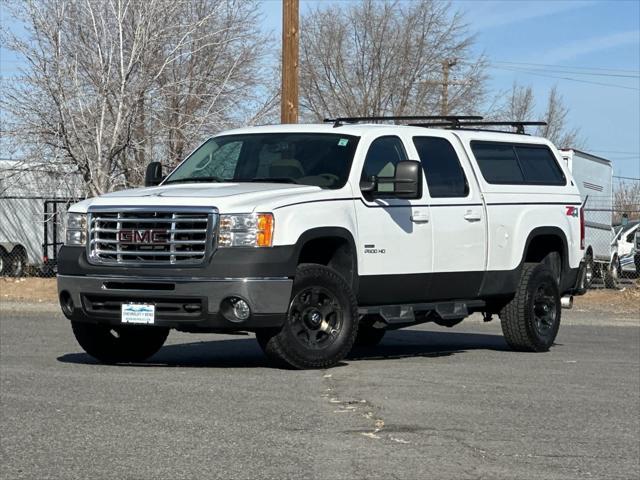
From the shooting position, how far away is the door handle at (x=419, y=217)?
38.8 ft

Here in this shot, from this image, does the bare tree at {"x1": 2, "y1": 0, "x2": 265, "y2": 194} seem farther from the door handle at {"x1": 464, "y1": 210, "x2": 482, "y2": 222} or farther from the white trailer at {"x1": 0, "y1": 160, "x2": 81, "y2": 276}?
the door handle at {"x1": 464, "y1": 210, "x2": 482, "y2": 222}

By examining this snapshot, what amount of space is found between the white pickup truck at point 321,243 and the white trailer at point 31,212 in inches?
528

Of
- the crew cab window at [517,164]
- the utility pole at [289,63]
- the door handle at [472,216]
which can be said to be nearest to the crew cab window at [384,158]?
the door handle at [472,216]

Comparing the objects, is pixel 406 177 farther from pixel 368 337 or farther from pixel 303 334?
pixel 368 337

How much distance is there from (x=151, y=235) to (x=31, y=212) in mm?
23466

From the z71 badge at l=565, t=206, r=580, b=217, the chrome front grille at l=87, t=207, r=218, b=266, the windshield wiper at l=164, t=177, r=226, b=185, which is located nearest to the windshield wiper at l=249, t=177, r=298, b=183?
the windshield wiper at l=164, t=177, r=226, b=185

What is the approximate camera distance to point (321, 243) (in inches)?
439

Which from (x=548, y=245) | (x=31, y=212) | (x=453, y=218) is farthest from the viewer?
(x=31, y=212)

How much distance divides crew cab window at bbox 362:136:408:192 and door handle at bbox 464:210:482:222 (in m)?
0.90

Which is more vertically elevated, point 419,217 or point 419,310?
point 419,217

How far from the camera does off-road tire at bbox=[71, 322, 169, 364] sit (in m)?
11.4

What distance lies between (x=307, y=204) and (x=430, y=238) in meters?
1.75

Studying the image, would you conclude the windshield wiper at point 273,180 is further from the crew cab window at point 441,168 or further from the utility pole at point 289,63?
the utility pole at point 289,63

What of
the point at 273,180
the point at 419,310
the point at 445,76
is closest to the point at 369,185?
the point at 273,180
